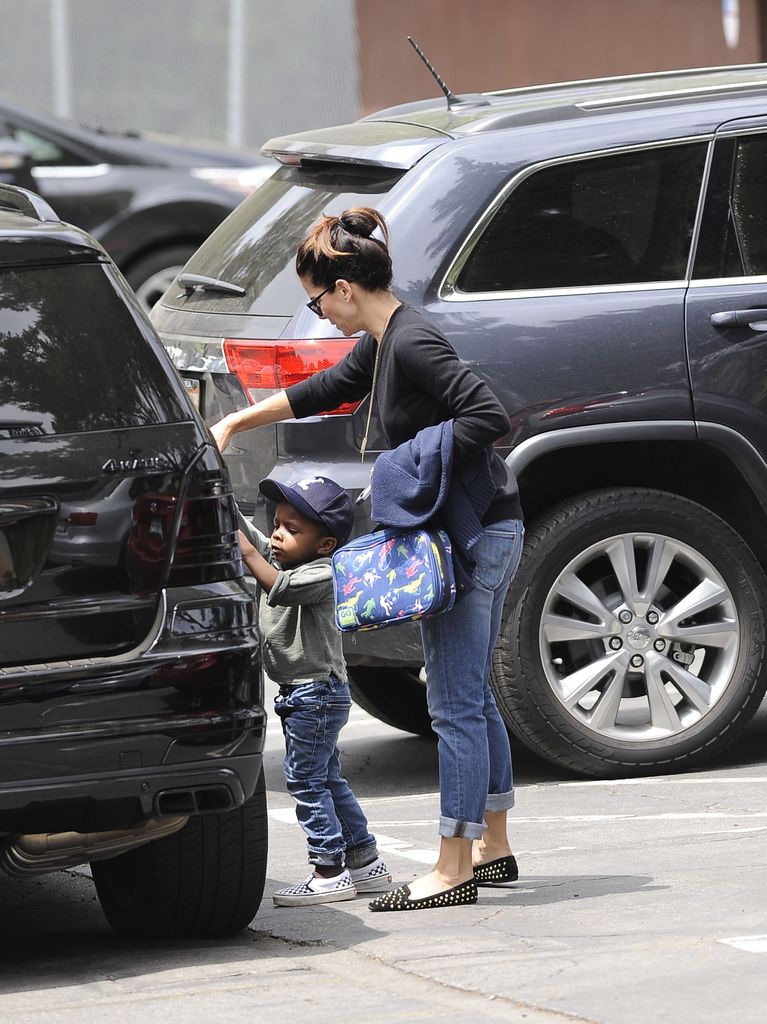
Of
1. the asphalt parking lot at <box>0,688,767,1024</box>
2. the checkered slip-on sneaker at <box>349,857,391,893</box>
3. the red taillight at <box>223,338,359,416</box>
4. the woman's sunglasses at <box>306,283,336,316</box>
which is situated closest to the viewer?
the asphalt parking lot at <box>0,688,767,1024</box>

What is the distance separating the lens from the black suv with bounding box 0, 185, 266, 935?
409 cm

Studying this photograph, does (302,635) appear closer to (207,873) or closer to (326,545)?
(326,545)

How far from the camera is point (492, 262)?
607 centimetres

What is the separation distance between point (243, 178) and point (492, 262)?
8034 mm

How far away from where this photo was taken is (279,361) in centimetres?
597

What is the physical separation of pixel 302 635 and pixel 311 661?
0.23 ft

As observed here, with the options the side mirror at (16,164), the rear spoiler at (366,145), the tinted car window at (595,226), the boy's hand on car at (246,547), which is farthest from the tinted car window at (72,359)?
the side mirror at (16,164)

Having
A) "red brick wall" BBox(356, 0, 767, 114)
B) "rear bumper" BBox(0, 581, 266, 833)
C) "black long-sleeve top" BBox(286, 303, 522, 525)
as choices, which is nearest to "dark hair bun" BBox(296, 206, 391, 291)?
"black long-sleeve top" BBox(286, 303, 522, 525)

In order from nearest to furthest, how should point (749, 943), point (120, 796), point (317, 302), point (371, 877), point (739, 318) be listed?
point (120, 796)
point (749, 943)
point (317, 302)
point (371, 877)
point (739, 318)

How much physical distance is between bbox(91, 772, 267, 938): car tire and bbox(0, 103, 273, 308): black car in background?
9.14 metres

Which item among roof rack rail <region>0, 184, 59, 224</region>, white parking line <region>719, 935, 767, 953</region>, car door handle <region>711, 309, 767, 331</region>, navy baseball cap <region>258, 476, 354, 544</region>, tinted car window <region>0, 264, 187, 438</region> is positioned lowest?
white parking line <region>719, 935, 767, 953</region>

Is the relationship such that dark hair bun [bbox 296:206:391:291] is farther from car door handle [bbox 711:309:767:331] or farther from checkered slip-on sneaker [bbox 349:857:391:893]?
car door handle [bbox 711:309:767:331]

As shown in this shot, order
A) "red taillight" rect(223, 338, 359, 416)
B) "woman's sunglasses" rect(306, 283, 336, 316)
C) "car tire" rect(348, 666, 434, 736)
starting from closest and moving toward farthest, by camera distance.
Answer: "woman's sunglasses" rect(306, 283, 336, 316) < "red taillight" rect(223, 338, 359, 416) < "car tire" rect(348, 666, 434, 736)

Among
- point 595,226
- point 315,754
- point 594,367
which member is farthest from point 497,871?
point 595,226
